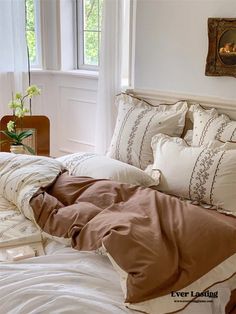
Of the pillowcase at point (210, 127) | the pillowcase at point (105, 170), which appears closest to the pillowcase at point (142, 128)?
the pillowcase at point (210, 127)

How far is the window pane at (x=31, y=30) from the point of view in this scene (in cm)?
369

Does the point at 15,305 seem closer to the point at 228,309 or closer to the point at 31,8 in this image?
the point at 228,309

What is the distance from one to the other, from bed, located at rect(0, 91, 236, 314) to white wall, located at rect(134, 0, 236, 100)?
0.98 m

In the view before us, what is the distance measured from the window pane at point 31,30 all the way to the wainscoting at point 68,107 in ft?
0.58

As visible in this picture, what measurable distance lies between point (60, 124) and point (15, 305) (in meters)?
2.78

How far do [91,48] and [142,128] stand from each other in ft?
4.87

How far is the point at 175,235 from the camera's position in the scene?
1.46m

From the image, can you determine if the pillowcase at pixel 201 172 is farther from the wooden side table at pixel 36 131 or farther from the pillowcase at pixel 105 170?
the wooden side table at pixel 36 131

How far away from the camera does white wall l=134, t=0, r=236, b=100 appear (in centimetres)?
244

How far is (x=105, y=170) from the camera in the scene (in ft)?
7.06

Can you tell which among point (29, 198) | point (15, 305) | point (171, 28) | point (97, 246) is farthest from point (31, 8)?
point (15, 305)

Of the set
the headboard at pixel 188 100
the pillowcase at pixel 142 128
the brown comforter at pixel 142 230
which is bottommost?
the brown comforter at pixel 142 230

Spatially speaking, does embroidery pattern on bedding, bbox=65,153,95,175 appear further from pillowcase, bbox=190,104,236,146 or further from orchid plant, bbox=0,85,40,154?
pillowcase, bbox=190,104,236,146

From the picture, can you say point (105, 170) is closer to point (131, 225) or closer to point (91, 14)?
point (131, 225)
